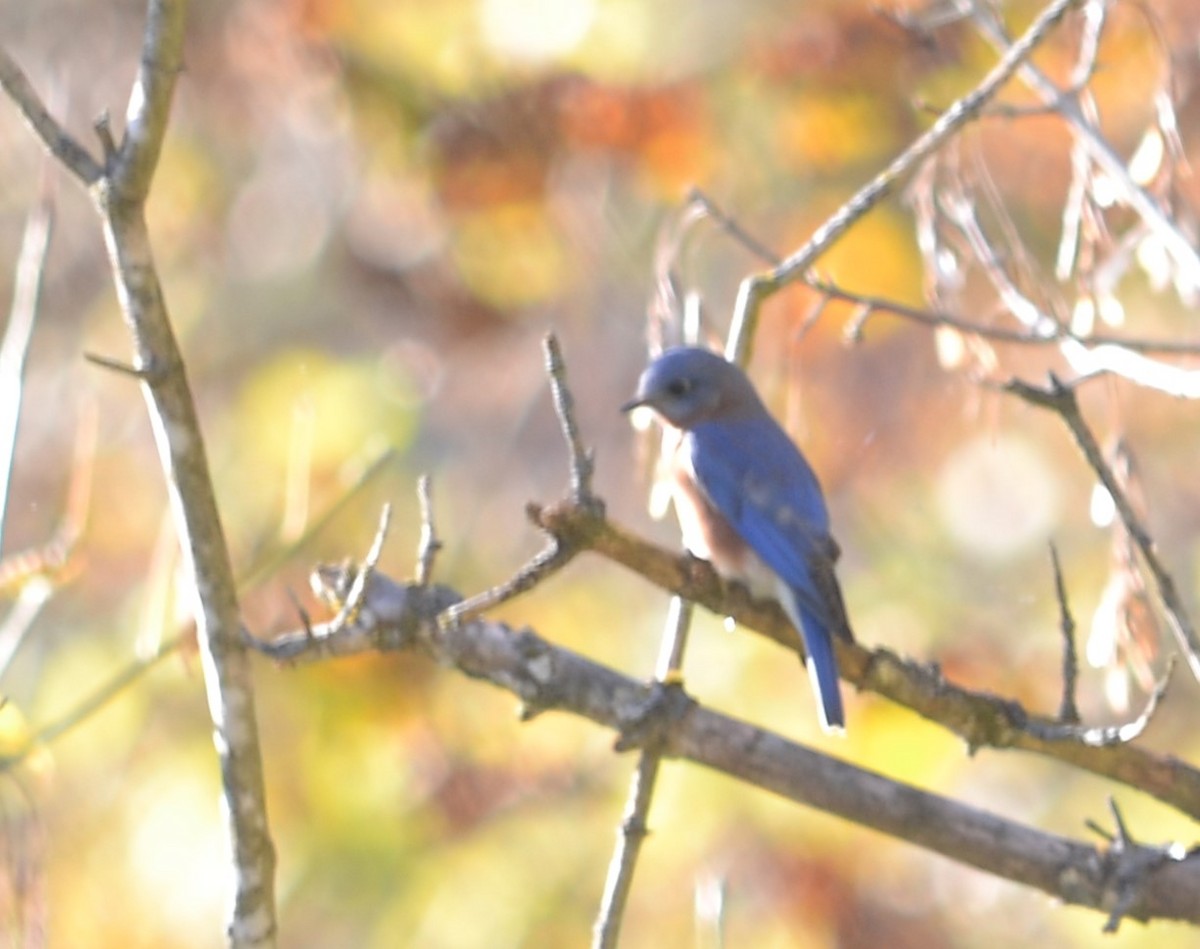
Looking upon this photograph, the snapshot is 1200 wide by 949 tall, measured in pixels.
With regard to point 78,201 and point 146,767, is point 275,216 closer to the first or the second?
point 78,201

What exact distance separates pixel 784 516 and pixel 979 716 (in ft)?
4.19

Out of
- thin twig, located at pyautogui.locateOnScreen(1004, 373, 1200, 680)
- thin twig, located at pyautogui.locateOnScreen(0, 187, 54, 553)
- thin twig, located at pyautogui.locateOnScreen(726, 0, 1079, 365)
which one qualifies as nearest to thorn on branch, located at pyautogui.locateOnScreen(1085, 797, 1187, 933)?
thin twig, located at pyautogui.locateOnScreen(1004, 373, 1200, 680)

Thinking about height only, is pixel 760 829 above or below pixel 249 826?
above

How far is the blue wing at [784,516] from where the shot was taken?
154 inches

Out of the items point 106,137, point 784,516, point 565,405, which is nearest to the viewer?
point 565,405

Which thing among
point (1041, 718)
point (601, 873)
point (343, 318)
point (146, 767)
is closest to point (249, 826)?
point (1041, 718)

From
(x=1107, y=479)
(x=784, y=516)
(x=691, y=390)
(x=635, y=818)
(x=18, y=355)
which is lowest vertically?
(x=635, y=818)

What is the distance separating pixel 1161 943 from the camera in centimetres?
654

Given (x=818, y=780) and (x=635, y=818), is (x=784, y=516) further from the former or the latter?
(x=635, y=818)

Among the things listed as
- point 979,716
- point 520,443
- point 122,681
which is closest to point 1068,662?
point 979,716

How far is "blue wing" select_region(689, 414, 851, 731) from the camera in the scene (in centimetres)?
390

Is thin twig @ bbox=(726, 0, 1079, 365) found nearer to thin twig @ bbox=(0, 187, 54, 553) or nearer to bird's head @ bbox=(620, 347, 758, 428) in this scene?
bird's head @ bbox=(620, 347, 758, 428)

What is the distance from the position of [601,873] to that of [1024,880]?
3255mm

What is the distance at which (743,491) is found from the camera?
465 centimetres
